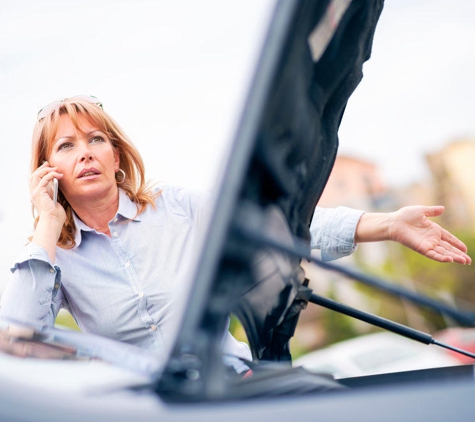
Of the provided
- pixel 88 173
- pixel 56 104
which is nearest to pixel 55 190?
pixel 88 173

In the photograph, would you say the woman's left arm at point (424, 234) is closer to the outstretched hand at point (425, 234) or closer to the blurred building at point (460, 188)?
the outstretched hand at point (425, 234)

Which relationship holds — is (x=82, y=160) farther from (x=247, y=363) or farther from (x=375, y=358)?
(x=375, y=358)

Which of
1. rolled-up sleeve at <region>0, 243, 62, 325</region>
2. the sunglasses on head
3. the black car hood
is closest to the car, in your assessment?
the black car hood

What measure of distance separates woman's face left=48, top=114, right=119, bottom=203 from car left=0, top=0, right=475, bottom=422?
0.76 meters

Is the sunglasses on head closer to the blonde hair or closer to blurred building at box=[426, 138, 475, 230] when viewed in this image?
the blonde hair

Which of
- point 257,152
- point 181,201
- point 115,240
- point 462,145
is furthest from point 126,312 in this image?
point 462,145

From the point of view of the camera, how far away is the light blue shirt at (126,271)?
175cm

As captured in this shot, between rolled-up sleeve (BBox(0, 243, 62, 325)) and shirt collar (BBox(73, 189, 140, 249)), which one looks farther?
shirt collar (BBox(73, 189, 140, 249))

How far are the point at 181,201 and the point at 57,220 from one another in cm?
37

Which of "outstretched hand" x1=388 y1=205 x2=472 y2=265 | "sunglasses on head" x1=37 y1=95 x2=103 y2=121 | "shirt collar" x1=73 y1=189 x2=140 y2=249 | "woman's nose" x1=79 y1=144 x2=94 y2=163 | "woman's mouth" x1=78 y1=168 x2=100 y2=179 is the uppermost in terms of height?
"sunglasses on head" x1=37 y1=95 x2=103 y2=121

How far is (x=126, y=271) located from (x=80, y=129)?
46 centimetres

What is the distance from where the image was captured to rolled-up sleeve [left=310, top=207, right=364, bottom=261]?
68.5 inches

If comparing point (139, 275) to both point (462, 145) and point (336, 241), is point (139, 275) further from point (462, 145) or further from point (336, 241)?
point (462, 145)

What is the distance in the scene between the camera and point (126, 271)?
1881 millimetres
